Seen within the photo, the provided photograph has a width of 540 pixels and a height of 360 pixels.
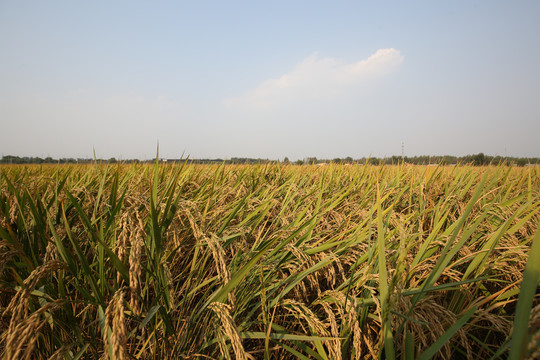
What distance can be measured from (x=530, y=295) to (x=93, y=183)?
288 cm

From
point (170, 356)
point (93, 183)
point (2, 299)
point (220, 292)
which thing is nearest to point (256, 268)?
point (220, 292)

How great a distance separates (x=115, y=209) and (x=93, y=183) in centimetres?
149

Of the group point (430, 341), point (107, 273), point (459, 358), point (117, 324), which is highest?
point (117, 324)

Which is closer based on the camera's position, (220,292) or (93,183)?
(220,292)

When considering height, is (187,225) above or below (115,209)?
below

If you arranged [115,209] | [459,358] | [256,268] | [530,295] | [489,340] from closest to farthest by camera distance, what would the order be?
[530,295] → [115,209] → [256,268] → [459,358] → [489,340]

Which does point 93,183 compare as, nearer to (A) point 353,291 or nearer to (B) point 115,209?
(B) point 115,209

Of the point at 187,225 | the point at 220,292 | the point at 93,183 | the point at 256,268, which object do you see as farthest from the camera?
the point at 93,183

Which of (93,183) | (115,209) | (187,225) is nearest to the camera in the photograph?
(115,209)

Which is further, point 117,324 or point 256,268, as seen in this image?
point 256,268

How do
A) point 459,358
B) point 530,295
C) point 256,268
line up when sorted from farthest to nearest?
point 459,358, point 256,268, point 530,295

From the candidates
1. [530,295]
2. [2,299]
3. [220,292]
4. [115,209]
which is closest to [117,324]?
[220,292]

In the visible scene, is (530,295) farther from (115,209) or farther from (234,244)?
(115,209)

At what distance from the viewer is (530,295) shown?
1.96ft
